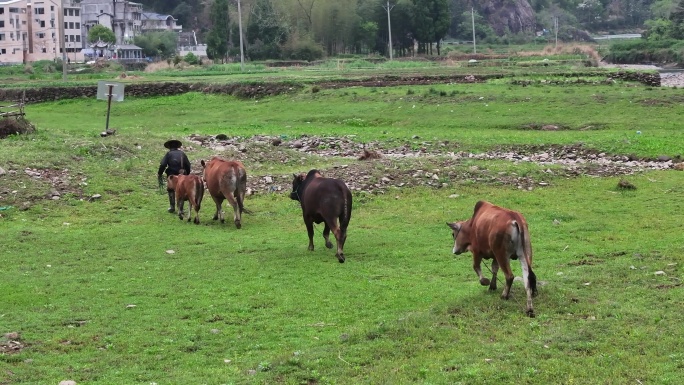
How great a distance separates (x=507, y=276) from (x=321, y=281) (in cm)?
389

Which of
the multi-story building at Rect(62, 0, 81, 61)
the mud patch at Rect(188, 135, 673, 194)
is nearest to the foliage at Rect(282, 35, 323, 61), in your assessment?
the multi-story building at Rect(62, 0, 81, 61)

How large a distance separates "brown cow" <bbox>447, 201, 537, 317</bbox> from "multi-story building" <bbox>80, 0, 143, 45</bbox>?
130763mm

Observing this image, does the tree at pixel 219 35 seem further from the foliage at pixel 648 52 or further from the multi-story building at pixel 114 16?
the foliage at pixel 648 52

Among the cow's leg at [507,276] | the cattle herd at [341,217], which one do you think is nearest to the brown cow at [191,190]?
the cattle herd at [341,217]

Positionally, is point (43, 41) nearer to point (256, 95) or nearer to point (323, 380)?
point (256, 95)

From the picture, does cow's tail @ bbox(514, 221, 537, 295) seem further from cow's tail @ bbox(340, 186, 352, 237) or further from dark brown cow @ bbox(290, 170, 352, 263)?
cow's tail @ bbox(340, 186, 352, 237)

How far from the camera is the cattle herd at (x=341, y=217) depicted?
38.6 feet

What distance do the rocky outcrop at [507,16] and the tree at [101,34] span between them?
75807mm

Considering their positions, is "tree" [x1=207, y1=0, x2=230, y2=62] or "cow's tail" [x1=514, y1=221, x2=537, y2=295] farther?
"tree" [x1=207, y1=0, x2=230, y2=62]

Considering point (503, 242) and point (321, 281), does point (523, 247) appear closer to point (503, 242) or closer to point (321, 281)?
point (503, 242)

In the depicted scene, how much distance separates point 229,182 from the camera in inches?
781

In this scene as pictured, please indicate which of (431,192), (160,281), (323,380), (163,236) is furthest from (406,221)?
(323,380)

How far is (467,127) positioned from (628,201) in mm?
16657

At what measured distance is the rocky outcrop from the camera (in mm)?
178875
